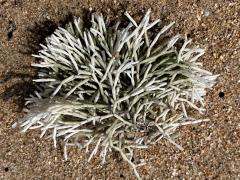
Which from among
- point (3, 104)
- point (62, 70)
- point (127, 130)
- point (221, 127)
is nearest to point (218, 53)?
point (221, 127)

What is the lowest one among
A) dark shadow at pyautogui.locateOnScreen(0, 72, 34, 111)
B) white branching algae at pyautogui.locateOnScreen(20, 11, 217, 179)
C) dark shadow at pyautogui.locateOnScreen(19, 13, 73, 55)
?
white branching algae at pyautogui.locateOnScreen(20, 11, 217, 179)

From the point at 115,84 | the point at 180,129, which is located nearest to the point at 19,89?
the point at 115,84

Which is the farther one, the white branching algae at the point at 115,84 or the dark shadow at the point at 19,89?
the dark shadow at the point at 19,89

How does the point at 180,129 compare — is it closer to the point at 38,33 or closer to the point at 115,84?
the point at 115,84

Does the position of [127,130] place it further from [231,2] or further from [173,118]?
[231,2]

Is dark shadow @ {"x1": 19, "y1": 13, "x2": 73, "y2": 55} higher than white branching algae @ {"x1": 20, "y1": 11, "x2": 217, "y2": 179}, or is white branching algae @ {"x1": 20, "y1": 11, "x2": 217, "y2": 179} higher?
dark shadow @ {"x1": 19, "y1": 13, "x2": 73, "y2": 55}

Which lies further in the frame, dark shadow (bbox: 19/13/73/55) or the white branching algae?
dark shadow (bbox: 19/13/73/55)
